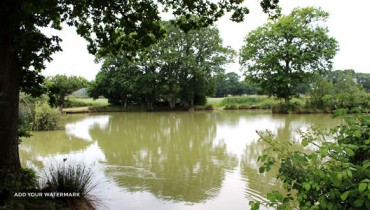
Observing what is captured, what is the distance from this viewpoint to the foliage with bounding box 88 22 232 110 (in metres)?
33.4

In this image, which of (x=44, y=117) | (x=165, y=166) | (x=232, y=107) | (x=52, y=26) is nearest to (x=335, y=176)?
(x=52, y=26)

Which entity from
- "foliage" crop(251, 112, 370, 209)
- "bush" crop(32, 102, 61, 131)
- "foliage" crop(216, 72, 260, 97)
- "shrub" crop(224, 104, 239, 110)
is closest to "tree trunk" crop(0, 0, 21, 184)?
"foliage" crop(251, 112, 370, 209)

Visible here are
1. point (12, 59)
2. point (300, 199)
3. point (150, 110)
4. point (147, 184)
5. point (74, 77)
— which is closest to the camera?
point (300, 199)

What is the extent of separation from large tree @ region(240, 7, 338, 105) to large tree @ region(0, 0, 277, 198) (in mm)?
26097

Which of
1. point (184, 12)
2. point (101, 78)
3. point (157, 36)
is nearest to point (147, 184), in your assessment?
point (157, 36)

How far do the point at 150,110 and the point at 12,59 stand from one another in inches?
1215

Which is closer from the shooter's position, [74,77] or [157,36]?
[157,36]

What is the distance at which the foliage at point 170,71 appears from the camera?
33406 mm

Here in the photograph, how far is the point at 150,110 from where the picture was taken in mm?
35094

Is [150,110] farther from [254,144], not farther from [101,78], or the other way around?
[254,144]

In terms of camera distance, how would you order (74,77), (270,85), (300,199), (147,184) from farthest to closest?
(270,85) < (74,77) < (147,184) < (300,199)

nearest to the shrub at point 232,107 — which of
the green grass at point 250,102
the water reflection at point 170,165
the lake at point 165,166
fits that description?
the green grass at point 250,102

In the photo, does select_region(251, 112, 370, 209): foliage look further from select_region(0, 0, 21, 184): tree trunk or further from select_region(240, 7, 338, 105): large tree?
select_region(240, 7, 338, 105): large tree

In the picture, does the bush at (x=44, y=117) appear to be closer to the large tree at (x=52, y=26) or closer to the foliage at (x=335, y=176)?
the large tree at (x=52, y=26)
